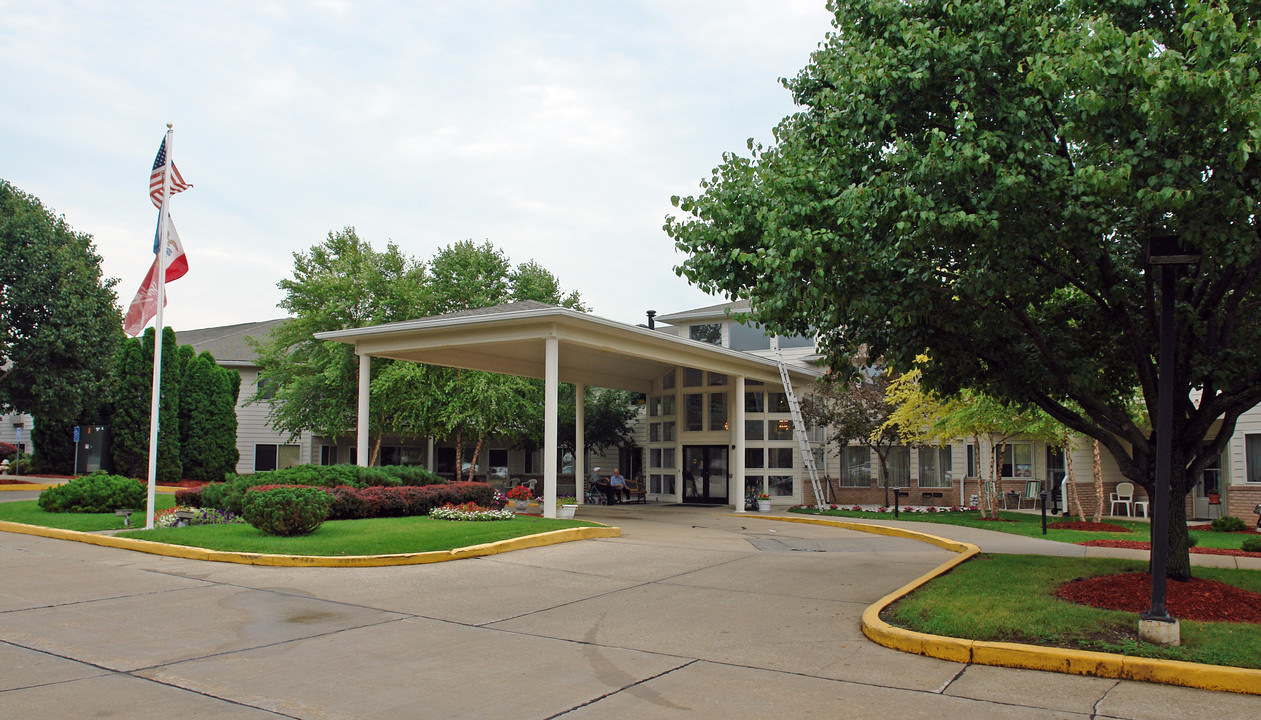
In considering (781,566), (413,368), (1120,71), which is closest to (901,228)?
(1120,71)

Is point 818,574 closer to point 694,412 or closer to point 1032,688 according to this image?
point 1032,688

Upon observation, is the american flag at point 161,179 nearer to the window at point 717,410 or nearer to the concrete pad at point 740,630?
the concrete pad at point 740,630

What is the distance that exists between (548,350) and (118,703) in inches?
536

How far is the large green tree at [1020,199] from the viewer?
7543mm

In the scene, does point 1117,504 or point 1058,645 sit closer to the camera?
point 1058,645

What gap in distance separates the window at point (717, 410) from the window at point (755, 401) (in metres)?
1.01

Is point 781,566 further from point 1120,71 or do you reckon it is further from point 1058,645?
point 1120,71

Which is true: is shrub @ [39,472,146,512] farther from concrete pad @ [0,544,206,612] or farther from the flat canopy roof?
concrete pad @ [0,544,206,612]

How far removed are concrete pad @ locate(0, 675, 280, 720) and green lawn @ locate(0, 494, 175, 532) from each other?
36.5 ft

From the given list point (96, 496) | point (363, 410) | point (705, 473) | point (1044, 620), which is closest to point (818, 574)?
point (1044, 620)

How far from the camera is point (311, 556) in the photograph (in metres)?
12.4

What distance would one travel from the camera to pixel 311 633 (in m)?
7.96

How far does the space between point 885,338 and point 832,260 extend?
9.01ft

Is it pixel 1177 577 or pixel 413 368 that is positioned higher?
pixel 413 368
